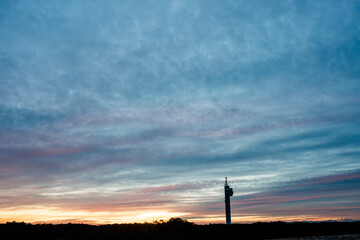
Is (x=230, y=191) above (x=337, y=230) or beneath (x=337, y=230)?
above

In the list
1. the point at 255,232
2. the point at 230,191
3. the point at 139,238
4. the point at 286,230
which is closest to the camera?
the point at 139,238

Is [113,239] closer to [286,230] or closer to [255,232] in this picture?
[255,232]

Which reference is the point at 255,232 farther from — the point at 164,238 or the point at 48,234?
the point at 48,234

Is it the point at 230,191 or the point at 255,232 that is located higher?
the point at 230,191

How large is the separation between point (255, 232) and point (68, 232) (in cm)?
1472

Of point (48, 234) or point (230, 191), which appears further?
point (230, 191)

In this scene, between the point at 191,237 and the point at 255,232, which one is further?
the point at 255,232

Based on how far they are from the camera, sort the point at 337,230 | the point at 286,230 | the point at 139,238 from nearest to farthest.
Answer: the point at 139,238, the point at 286,230, the point at 337,230

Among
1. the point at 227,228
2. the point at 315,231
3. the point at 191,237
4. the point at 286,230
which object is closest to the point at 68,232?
the point at 191,237

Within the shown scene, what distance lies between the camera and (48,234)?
24078 mm

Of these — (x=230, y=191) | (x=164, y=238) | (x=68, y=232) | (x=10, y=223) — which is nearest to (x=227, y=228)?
(x=164, y=238)

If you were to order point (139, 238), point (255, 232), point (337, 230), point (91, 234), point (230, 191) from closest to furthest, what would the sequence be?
point (139, 238), point (91, 234), point (255, 232), point (337, 230), point (230, 191)

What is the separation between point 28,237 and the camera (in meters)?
23.0

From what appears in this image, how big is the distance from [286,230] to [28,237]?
68.1 feet
